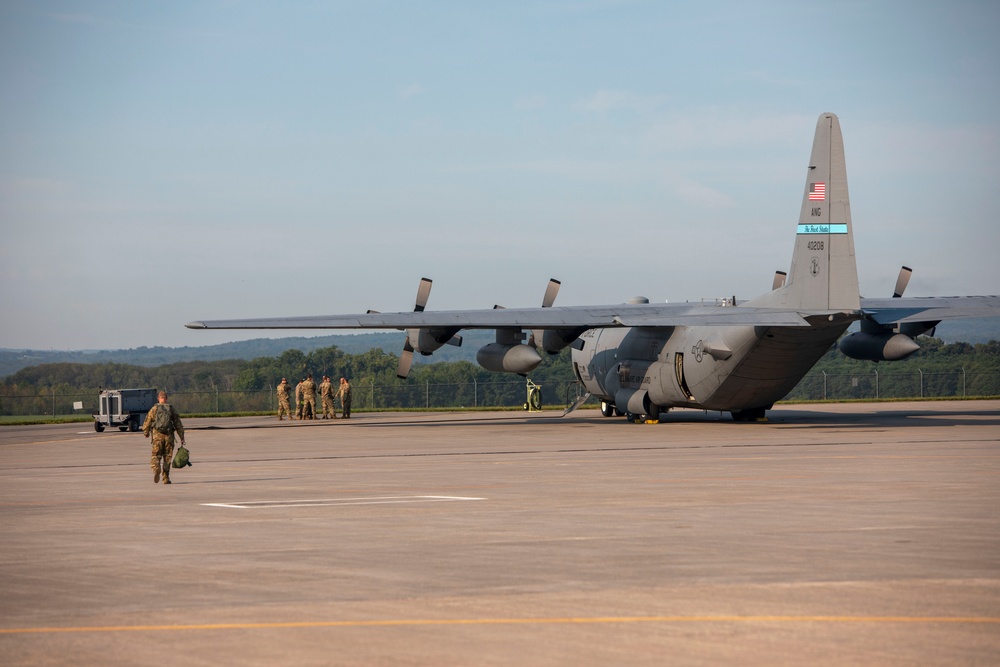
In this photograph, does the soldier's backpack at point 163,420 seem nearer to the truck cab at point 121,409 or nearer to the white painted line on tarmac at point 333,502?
the white painted line on tarmac at point 333,502

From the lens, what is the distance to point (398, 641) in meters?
9.41

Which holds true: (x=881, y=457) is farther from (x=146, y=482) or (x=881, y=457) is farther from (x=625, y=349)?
(x=625, y=349)

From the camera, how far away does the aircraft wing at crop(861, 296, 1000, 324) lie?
1544 inches

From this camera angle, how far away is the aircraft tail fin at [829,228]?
36031mm

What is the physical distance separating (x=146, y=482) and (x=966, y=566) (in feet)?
56.3

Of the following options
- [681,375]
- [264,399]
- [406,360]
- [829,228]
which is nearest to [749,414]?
[681,375]


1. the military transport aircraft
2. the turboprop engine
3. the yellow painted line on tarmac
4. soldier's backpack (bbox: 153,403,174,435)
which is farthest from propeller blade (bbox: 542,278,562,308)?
the yellow painted line on tarmac

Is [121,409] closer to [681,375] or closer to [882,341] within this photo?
[681,375]

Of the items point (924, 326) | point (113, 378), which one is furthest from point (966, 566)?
point (113, 378)

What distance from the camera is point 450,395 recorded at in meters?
84.7

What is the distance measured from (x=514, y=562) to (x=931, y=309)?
30.7 metres

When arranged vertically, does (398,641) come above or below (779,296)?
below

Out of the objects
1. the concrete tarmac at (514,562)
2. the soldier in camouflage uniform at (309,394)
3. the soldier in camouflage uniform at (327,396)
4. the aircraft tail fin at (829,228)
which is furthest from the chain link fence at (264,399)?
the concrete tarmac at (514,562)

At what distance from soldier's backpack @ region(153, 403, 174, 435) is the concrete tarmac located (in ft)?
3.91
